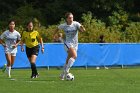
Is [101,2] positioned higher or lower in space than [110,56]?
higher

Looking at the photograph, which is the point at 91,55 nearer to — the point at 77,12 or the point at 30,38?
the point at 30,38

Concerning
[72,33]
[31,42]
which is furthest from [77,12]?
[72,33]

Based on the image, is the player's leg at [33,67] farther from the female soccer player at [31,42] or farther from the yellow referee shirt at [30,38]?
the yellow referee shirt at [30,38]

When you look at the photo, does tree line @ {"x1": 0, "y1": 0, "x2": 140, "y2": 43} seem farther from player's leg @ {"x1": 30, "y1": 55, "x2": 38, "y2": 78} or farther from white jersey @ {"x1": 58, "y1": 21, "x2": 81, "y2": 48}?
white jersey @ {"x1": 58, "y1": 21, "x2": 81, "y2": 48}

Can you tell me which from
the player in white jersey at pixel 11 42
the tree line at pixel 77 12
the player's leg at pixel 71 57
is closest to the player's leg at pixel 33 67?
the player in white jersey at pixel 11 42

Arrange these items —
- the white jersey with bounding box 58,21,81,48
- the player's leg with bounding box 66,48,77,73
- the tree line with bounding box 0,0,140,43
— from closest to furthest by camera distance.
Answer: the player's leg with bounding box 66,48,77,73 → the white jersey with bounding box 58,21,81,48 → the tree line with bounding box 0,0,140,43

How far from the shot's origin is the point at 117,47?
90.2ft

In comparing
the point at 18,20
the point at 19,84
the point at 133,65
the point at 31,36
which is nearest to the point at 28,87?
the point at 19,84

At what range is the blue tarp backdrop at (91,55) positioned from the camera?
1032 inches

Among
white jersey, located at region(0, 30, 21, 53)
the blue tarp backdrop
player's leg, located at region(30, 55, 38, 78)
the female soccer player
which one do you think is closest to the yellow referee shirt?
the female soccer player

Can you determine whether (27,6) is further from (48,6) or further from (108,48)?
(108,48)

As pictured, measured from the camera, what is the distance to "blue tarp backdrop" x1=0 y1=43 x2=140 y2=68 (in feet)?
86.0

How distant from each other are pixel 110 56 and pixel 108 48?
418 millimetres

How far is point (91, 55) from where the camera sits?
88.5 ft
